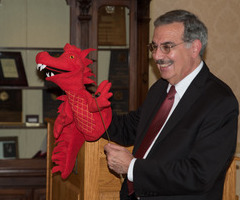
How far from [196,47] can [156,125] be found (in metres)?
0.36

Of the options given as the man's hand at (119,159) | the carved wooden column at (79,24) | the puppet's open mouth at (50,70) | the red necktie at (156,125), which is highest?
the carved wooden column at (79,24)

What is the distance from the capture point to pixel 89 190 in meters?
1.82

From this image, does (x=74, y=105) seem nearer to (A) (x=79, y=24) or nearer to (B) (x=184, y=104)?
(B) (x=184, y=104)

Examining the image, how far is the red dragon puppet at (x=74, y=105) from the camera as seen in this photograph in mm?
1754

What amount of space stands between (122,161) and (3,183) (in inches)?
70.4

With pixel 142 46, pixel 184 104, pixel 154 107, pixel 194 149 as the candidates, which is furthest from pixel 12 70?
pixel 194 149

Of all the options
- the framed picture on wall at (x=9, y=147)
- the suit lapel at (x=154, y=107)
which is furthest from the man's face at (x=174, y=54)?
the framed picture on wall at (x=9, y=147)

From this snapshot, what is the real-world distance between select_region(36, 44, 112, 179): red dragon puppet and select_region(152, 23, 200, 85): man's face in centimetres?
27

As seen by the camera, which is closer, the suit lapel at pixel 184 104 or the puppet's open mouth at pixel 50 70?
the suit lapel at pixel 184 104

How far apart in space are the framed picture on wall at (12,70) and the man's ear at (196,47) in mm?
1964

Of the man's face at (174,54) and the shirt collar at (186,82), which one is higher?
the man's face at (174,54)

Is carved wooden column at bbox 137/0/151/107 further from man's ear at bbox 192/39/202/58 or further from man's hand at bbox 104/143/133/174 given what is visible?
man's hand at bbox 104/143/133/174

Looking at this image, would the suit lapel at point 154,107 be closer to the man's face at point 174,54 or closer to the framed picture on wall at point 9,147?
the man's face at point 174,54

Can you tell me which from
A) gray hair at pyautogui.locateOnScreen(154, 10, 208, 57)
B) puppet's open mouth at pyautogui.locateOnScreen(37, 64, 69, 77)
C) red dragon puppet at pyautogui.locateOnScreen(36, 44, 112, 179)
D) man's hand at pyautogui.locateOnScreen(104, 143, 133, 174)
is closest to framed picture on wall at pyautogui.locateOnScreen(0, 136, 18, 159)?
red dragon puppet at pyautogui.locateOnScreen(36, 44, 112, 179)
